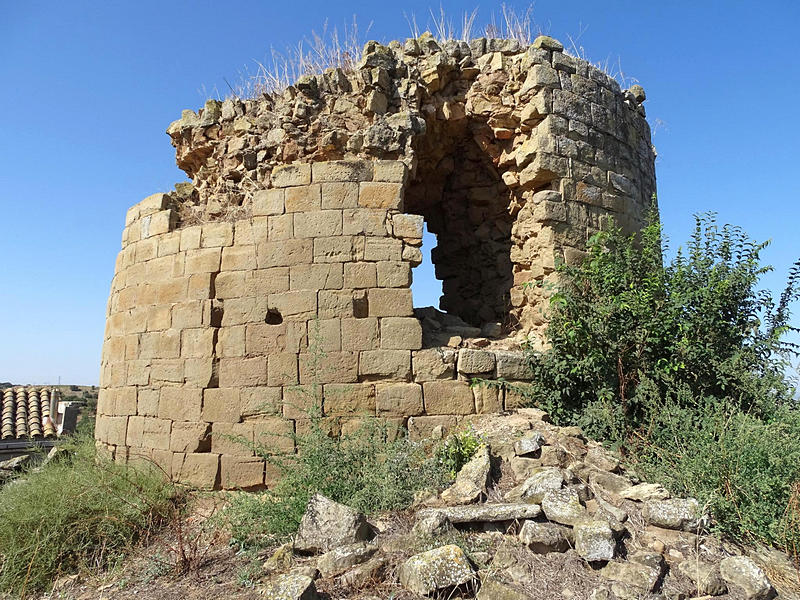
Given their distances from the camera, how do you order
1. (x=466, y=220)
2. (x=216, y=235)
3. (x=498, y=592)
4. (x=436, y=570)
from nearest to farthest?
(x=498, y=592), (x=436, y=570), (x=216, y=235), (x=466, y=220)

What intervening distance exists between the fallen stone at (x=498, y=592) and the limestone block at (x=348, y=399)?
88.3 inches

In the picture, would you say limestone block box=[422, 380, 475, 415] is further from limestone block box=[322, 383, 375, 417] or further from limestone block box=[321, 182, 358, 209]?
limestone block box=[321, 182, 358, 209]

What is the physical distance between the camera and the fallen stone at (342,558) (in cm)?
337

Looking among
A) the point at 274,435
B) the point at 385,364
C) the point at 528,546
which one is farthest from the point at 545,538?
the point at 274,435

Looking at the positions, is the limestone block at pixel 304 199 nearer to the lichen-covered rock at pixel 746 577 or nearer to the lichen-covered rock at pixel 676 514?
the lichen-covered rock at pixel 676 514

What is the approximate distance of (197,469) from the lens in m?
5.36

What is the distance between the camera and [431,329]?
19.2ft

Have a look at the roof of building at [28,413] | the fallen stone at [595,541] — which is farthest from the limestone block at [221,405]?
the roof of building at [28,413]

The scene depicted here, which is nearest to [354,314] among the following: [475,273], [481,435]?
[481,435]

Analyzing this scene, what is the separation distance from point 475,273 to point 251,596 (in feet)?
17.0

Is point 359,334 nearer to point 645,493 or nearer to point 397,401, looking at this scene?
point 397,401

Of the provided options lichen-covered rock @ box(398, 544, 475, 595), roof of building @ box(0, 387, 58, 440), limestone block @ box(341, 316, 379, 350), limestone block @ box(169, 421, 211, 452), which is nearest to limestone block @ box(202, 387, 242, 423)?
limestone block @ box(169, 421, 211, 452)

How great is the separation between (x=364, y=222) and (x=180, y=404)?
2464 mm

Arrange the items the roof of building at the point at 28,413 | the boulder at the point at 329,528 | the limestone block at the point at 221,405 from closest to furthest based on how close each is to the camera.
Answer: the boulder at the point at 329,528 → the limestone block at the point at 221,405 → the roof of building at the point at 28,413
